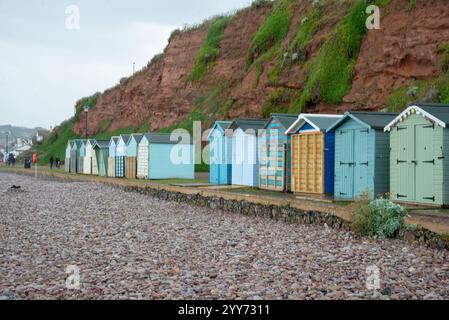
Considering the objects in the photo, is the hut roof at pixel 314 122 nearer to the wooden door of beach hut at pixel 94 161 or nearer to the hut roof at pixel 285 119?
the hut roof at pixel 285 119

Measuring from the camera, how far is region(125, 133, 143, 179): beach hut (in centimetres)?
3494

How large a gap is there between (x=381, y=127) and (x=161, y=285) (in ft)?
31.7

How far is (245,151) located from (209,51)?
34562mm

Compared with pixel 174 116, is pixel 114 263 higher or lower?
lower

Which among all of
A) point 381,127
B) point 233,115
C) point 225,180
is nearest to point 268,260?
point 381,127

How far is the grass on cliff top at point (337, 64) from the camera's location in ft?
111

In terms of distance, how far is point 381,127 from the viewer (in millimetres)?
16312

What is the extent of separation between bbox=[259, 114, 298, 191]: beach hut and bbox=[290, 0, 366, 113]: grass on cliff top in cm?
1254

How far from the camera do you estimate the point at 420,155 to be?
48.4ft

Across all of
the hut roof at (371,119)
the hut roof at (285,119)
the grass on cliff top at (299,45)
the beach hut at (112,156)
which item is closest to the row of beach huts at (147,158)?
the beach hut at (112,156)

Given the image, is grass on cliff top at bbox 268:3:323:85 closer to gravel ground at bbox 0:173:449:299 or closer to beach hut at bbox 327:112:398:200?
beach hut at bbox 327:112:398:200

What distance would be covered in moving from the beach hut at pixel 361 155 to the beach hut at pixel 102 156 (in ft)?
88.2

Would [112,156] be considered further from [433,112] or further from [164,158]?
[433,112]
